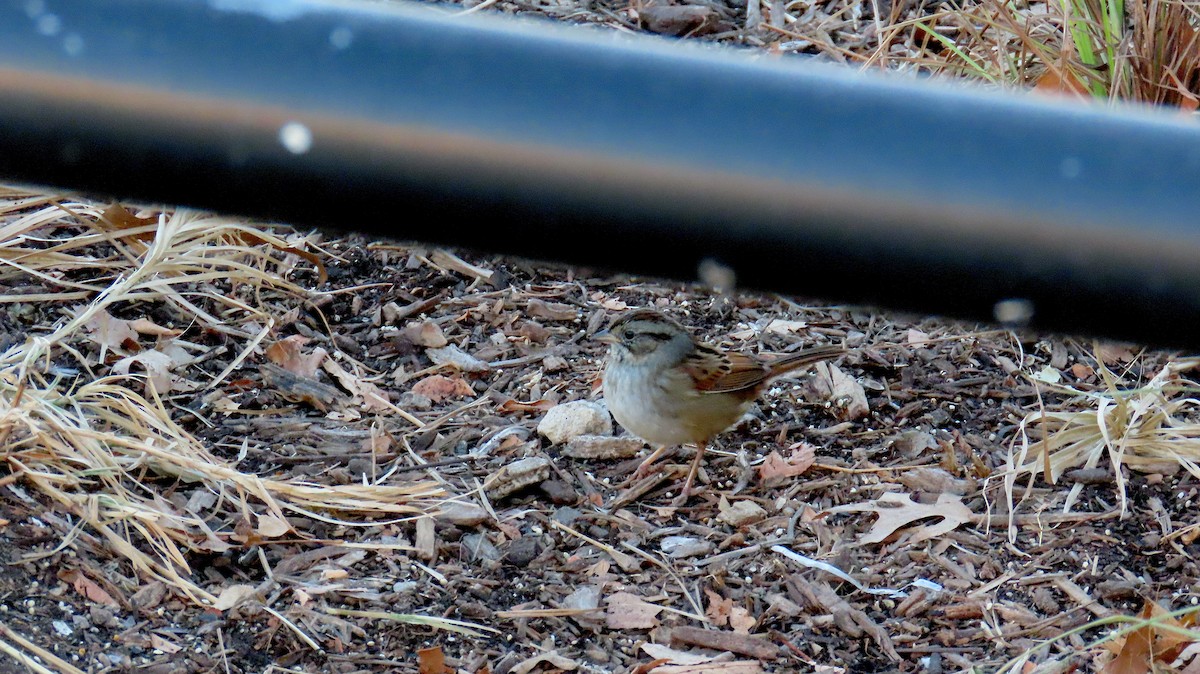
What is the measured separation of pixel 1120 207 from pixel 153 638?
10.5 ft

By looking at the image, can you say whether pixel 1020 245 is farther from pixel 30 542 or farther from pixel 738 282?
pixel 30 542

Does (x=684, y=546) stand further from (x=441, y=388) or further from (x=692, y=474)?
(x=441, y=388)

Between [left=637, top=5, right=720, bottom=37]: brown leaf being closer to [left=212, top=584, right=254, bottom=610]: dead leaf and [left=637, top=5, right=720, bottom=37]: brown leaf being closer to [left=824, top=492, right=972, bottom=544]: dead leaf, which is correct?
[left=824, top=492, right=972, bottom=544]: dead leaf

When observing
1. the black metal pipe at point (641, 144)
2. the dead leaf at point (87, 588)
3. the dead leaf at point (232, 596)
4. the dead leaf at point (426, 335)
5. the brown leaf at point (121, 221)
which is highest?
the black metal pipe at point (641, 144)

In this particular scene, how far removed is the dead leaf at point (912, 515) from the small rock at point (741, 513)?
232mm

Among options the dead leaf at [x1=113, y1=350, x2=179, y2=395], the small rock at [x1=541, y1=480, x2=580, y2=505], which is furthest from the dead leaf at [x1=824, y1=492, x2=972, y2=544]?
the dead leaf at [x1=113, y1=350, x2=179, y2=395]

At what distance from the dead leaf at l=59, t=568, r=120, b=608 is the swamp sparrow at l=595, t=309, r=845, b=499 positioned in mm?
1775

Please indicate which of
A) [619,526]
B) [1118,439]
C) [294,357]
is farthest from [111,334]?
[1118,439]

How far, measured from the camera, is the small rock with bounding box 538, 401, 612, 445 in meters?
4.64

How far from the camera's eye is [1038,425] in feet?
14.7

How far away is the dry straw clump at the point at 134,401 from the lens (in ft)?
12.2

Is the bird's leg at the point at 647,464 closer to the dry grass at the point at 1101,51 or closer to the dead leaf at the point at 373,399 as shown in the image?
the dead leaf at the point at 373,399

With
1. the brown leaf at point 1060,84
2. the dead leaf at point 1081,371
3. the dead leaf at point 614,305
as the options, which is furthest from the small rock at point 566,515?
the brown leaf at point 1060,84

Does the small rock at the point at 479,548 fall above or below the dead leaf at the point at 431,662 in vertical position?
below
